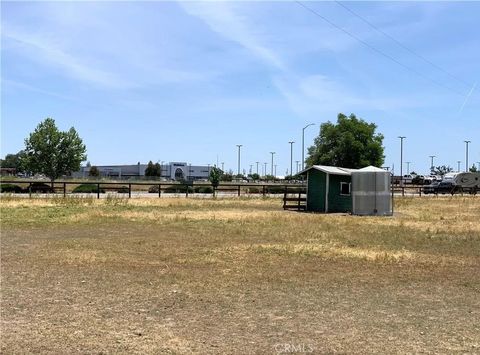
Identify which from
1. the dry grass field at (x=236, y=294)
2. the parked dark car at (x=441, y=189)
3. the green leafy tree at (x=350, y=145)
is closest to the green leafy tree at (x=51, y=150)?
the green leafy tree at (x=350, y=145)

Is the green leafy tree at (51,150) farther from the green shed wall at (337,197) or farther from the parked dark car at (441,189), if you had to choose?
the green shed wall at (337,197)

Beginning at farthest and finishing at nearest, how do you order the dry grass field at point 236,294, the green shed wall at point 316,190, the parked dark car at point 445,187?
the parked dark car at point 445,187 < the green shed wall at point 316,190 < the dry grass field at point 236,294

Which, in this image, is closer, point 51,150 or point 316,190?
point 316,190

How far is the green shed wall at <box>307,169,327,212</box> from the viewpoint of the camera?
95.3ft

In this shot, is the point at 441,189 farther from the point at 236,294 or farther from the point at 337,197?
the point at 236,294

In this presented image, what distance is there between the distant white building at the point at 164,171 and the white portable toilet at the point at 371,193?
142859mm

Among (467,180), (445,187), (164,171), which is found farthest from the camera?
(164,171)

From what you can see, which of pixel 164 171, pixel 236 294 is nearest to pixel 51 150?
pixel 236 294

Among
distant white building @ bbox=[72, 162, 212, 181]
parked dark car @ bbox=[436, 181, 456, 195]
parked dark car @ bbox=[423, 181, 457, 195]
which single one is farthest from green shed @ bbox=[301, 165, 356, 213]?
distant white building @ bbox=[72, 162, 212, 181]

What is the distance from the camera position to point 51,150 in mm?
69062

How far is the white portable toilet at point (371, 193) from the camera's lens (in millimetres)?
26516

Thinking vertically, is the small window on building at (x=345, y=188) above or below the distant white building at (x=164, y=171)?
below

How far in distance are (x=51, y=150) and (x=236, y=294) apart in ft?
216

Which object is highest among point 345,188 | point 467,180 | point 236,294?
point 467,180
